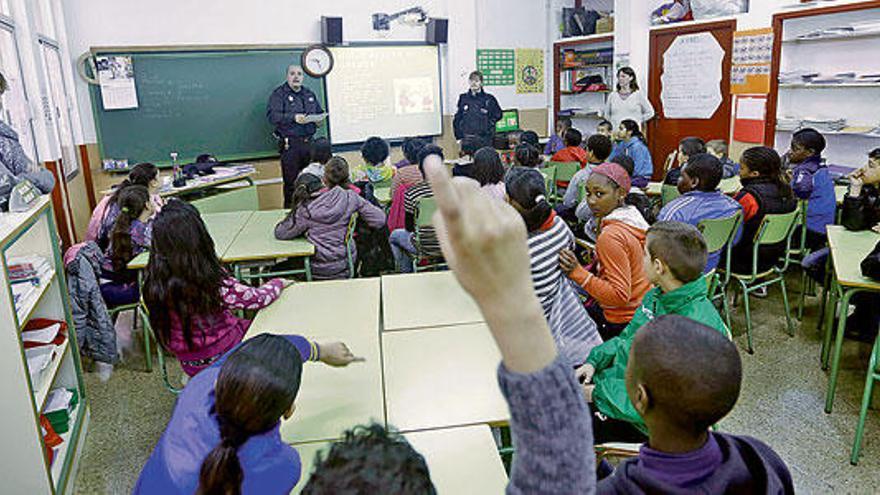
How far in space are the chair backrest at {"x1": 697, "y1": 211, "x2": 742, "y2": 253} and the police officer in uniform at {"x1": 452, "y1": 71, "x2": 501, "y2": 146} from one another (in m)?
4.71

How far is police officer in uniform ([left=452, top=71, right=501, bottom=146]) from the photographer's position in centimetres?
793

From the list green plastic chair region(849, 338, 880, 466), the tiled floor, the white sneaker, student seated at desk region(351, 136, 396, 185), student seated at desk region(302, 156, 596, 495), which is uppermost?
student seated at desk region(302, 156, 596, 495)

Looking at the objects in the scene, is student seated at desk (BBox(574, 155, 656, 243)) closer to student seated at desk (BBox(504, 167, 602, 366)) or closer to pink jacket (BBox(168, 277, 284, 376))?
student seated at desk (BBox(504, 167, 602, 366))

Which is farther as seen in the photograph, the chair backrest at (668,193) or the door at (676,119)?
the door at (676,119)

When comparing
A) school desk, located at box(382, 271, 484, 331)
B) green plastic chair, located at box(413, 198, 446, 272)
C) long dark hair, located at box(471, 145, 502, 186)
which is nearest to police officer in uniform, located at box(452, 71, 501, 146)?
long dark hair, located at box(471, 145, 502, 186)

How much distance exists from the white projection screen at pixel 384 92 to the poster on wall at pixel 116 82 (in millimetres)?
2219

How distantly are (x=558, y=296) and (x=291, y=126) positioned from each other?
547cm

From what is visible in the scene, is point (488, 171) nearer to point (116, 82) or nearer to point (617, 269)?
point (617, 269)

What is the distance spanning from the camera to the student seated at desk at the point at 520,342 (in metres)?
0.48

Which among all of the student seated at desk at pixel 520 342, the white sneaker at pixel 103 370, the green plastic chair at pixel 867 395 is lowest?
the white sneaker at pixel 103 370

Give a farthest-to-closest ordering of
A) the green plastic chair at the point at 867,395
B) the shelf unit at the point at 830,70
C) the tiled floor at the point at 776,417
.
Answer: the shelf unit at the point at 830,70
the tiled floor at the point at 776,417
the green plastic chair at the point at 867,395

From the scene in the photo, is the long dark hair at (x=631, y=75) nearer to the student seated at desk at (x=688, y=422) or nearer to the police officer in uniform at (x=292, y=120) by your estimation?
the police officer in uniform at (x=292, y=120)

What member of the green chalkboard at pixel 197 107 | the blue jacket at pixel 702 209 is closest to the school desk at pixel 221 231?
the blue jacket at pixel 702 209

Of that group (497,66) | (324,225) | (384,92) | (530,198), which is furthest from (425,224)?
(497,66)
